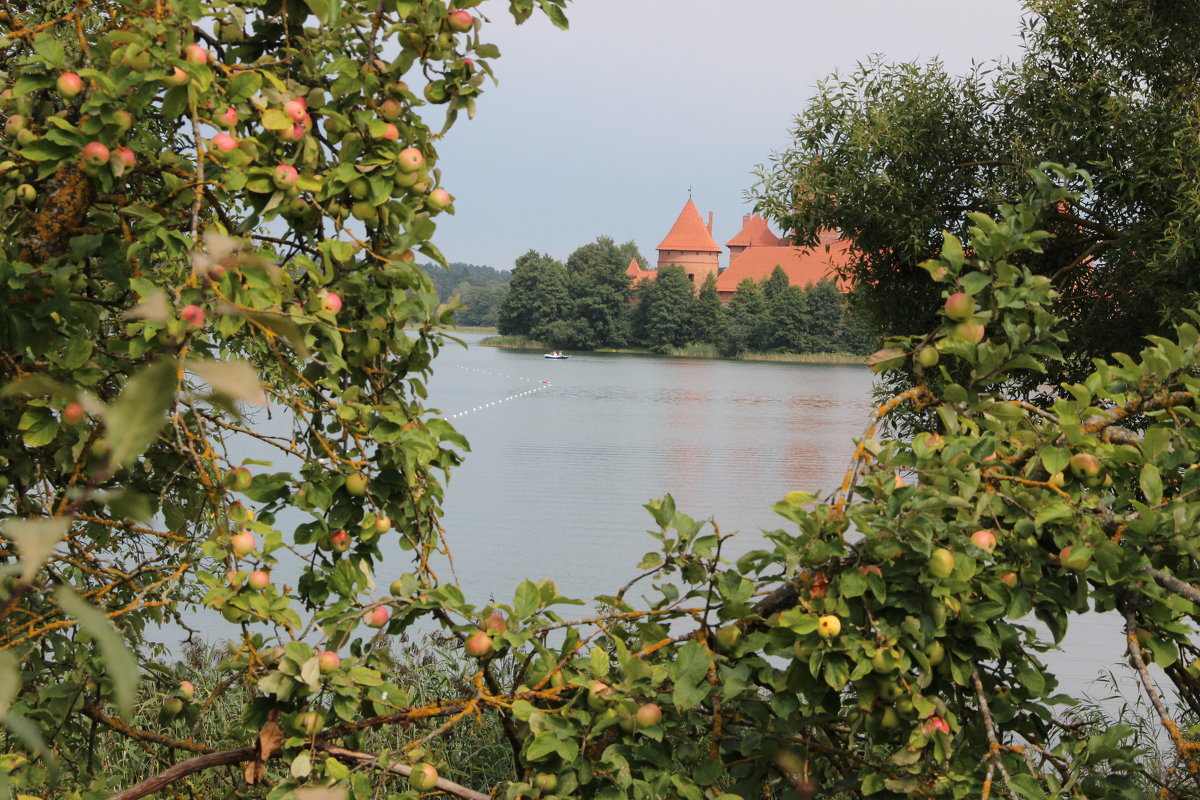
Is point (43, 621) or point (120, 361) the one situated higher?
point (120, 361)

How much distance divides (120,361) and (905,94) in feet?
21.1

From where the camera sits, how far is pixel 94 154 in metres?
1.83

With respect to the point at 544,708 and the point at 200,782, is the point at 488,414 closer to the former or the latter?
the point at 200,782

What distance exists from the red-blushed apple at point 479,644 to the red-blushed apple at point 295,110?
985 mm

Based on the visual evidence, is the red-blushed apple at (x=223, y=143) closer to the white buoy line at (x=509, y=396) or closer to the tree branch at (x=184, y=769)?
the tree branch at (x=184, y=769)

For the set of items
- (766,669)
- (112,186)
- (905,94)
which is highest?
(905,94)

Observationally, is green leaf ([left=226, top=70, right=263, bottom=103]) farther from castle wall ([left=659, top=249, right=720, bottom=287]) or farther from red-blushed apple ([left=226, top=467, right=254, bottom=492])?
castle wall ([left=659, top=249, right=720, bottom=287])

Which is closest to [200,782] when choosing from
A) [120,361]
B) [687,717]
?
[120,361]

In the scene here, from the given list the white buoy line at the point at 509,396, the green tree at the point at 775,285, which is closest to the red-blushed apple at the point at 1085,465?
the white buoy line at the point at 509,396

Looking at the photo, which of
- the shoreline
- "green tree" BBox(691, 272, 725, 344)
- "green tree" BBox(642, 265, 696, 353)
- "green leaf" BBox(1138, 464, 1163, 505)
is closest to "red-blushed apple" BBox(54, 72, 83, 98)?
"green leaf" BBox(1138, 464, 1163, 505)

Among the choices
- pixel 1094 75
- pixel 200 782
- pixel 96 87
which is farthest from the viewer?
pixel 1094 75

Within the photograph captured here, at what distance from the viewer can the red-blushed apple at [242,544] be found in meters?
1.79

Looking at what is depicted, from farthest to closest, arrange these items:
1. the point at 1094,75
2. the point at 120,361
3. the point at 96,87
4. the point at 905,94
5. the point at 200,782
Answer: the point at 905,94 < the point at 1094,75 < the point at 200,782 < the point at 120,361 < the point at 96,87

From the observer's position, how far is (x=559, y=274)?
88.3 m
